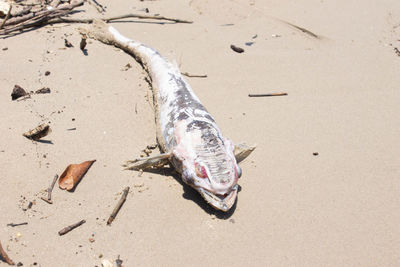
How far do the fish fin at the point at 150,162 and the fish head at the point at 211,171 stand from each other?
0.29 metres

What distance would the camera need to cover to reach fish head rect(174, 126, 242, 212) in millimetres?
3289

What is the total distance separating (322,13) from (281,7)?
91 cm

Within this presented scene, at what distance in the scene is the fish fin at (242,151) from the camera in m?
3.96

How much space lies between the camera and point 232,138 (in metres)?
4.48

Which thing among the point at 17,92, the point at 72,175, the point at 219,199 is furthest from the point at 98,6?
the point at 219,199

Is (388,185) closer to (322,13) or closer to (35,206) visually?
(35,206)

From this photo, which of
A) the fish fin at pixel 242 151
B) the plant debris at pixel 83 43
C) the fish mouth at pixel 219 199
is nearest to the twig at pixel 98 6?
the plant debris at pixel 83 43

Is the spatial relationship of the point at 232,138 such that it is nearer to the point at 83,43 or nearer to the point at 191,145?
the point at 191,145

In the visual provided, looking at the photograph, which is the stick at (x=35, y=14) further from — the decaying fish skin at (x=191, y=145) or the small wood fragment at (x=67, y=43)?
the decaying fish skin at (x=191, y=145)

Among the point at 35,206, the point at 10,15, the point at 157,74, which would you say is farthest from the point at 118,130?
the point at 10,15

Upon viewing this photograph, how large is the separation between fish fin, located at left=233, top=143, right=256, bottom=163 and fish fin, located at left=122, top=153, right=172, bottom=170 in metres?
0.80

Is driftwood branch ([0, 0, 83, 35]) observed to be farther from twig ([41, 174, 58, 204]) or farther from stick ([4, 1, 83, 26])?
twig ([41, 174, 58, 204])

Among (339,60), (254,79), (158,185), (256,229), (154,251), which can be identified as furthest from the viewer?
(339,60)

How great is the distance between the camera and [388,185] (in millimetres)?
3932
